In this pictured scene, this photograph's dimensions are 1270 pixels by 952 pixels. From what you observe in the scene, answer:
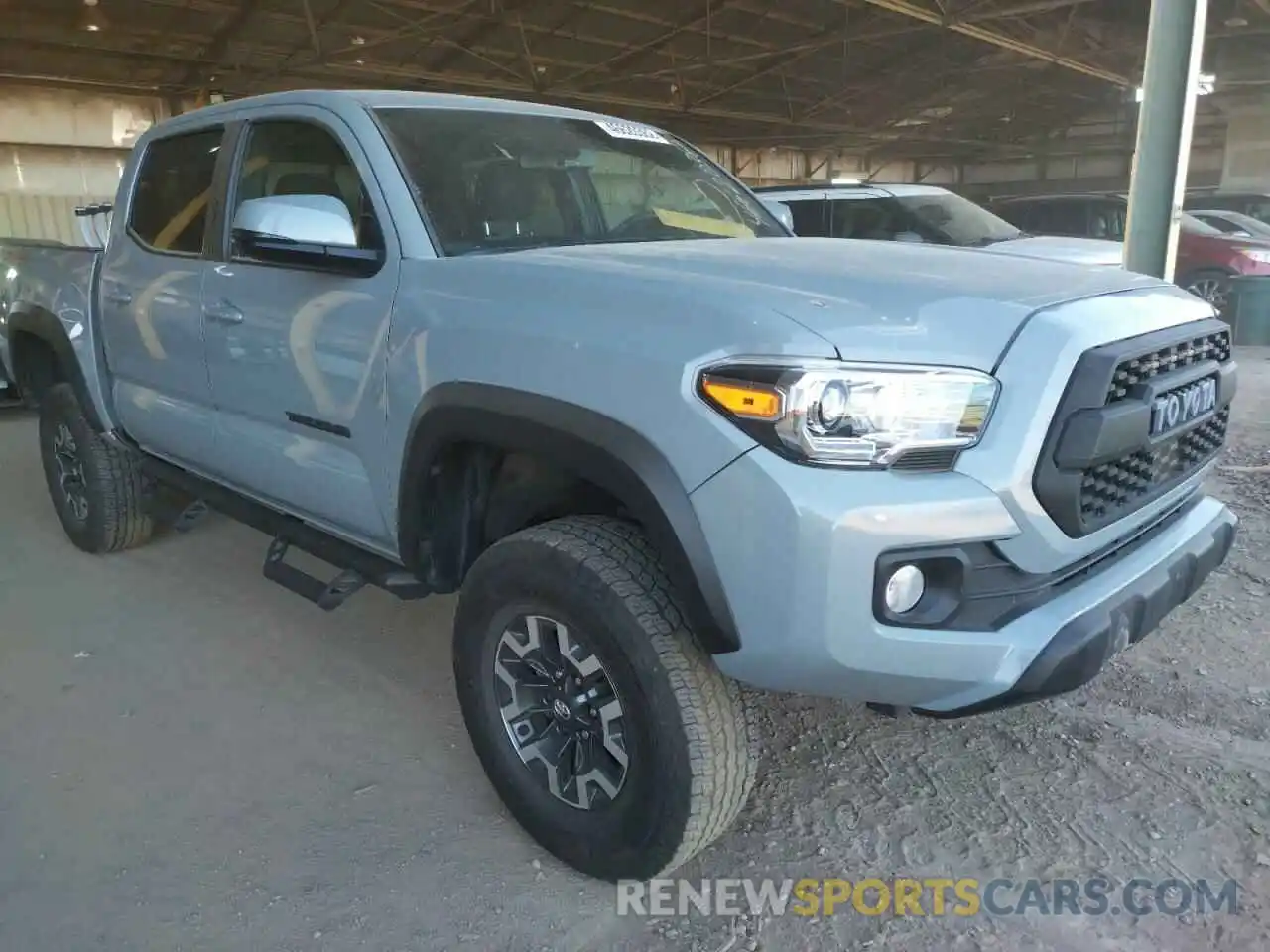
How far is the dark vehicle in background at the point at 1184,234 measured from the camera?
10547mm

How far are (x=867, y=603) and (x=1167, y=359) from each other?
1.01 meters

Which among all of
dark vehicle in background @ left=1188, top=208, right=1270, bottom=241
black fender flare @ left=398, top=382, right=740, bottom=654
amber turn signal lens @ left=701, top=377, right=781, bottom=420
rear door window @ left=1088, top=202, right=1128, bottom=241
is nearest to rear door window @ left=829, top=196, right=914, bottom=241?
rear door window @ left=1088, top=202, right=1128, bottom=241

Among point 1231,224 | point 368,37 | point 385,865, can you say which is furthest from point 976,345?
point 368,37

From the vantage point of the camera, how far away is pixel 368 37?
13.6m

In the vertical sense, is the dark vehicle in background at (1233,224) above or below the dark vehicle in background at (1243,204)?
below

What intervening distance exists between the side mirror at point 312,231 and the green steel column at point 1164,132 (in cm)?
478

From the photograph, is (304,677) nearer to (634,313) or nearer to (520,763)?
(520,763)

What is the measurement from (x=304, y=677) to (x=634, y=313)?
2.13 metres

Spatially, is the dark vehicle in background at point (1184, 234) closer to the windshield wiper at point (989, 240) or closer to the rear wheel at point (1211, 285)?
the rear wheel at point (1211, 285)

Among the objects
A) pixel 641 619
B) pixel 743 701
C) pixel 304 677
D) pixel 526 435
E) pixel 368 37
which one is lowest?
pixel 304 677

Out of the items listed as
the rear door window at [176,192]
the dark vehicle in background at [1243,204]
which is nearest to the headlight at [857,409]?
the rear door window at [176,192]

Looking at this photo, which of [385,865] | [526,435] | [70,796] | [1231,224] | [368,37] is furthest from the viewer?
[368,37]

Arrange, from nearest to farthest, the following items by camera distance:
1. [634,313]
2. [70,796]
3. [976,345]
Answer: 1. [976,345]
2. [634,313]
3. [70,796]

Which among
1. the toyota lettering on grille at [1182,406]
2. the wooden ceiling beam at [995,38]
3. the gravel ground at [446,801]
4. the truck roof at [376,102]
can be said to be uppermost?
the wooden ceiling beam at [995,38]
